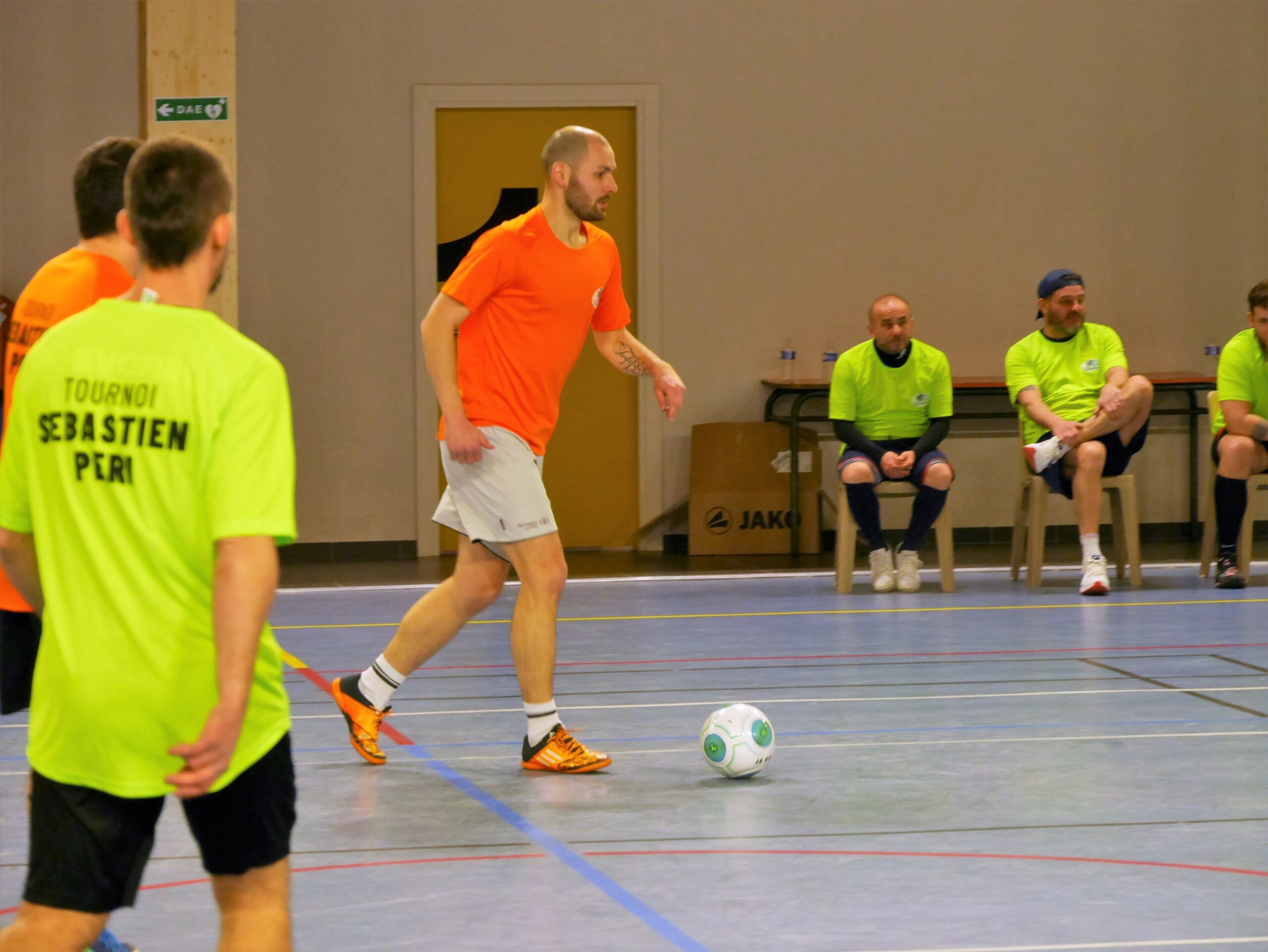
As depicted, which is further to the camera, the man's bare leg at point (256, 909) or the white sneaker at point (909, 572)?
the white sneaker at point (909, 572)

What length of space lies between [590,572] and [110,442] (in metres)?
6.98

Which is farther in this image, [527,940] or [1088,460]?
[1088,460]

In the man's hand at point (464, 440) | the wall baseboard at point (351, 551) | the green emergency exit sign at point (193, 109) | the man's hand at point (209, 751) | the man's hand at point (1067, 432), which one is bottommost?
the wall baseboard at point (351, 551)

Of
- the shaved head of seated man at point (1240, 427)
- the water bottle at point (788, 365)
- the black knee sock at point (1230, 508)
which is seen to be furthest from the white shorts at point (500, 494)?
the water bottle at point (788, 365)

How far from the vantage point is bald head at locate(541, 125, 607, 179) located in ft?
12.8

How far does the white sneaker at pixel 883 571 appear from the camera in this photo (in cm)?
737

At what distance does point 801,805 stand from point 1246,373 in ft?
15.1

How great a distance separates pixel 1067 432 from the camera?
23.6 ft

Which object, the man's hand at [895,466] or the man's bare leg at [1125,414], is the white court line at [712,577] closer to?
the man's hand at [895,466]

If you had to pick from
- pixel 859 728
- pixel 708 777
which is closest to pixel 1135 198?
pixel 859 728

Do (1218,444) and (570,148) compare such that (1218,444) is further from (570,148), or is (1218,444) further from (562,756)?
(562,756)

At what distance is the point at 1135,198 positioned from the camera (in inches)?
403

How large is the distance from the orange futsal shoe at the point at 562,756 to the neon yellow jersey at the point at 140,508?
2.11m

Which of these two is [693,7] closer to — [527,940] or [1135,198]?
[1135,198]
